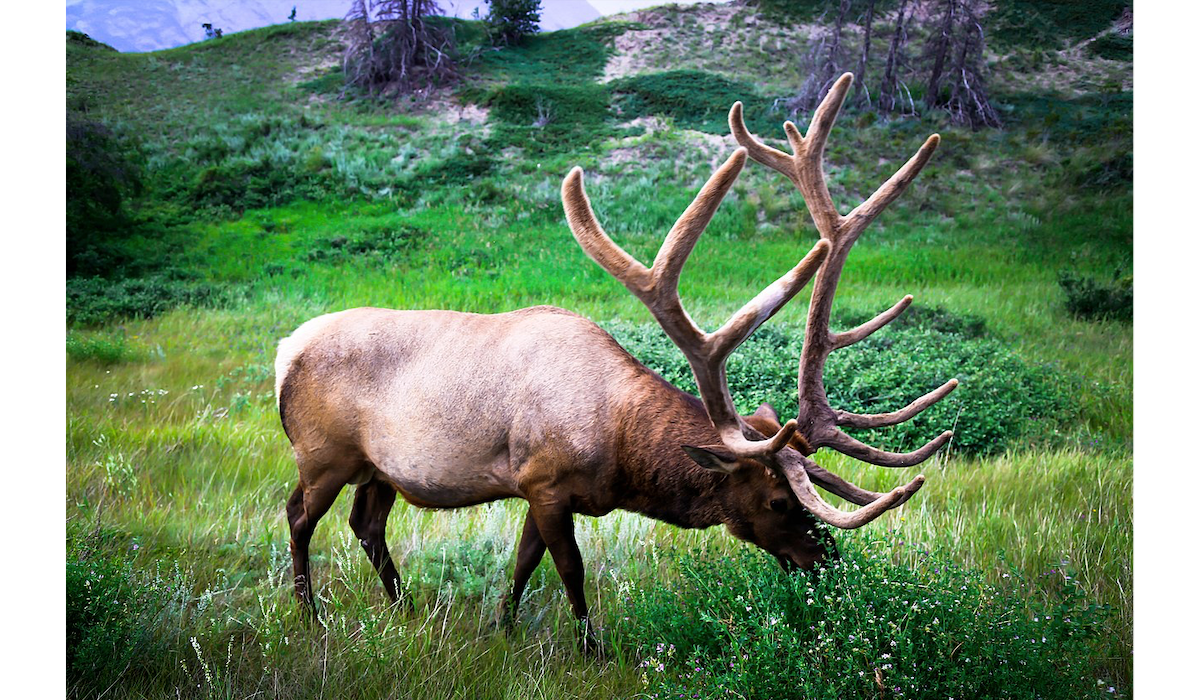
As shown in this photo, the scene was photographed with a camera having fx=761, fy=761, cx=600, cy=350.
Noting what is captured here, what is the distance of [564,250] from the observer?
5355mm

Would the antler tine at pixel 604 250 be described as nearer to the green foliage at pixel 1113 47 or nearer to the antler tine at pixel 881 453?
the antler tine at pixel 881 453

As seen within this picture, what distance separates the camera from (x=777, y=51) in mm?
5406

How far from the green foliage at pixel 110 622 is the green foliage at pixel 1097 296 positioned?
5271mm

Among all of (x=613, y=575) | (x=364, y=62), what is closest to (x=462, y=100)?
(x=364, y=62)

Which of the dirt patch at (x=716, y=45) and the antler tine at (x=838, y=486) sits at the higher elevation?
the dirt patch at (x=716, y=45)

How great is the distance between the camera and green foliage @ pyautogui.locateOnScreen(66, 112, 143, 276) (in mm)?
5016

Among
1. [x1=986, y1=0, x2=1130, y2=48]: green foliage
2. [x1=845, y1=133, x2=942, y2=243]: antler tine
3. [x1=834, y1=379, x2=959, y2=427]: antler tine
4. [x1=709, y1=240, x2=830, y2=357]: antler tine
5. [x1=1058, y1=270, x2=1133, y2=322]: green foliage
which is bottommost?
[x1=834, y1=379, x2=959, y2=427]: antler tine

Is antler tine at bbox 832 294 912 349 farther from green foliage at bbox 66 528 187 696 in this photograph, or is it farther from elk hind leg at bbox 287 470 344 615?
green foliage at bbox 66 528 187 696

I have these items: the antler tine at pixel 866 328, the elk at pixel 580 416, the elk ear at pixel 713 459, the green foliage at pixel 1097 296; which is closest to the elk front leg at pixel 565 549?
the elk at pixel 580 416

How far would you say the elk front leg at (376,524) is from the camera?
2.64m

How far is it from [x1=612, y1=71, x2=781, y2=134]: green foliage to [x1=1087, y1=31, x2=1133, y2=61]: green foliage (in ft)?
6.28

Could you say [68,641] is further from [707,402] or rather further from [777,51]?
[777,51]

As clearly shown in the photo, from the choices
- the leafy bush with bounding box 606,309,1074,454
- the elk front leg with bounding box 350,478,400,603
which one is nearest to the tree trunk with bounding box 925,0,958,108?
the leafy bush with bounding box 606,309,1074,454

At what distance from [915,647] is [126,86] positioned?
18.7 ft
